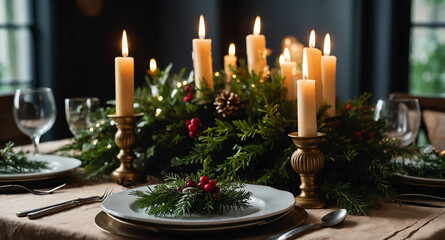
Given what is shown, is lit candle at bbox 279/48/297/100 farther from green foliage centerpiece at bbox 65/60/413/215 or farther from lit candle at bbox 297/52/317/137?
lit candle at bbox 297/52/317/137

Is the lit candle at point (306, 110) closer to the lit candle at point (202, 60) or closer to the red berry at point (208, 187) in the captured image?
the red berry at point (208, 187)

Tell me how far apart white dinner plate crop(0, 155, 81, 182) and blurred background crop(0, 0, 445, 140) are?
7.89 feet

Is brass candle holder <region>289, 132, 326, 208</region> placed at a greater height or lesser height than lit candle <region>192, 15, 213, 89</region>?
lesser

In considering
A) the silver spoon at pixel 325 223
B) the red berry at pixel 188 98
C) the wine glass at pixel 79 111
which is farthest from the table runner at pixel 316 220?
the wine glass at pixel 79 111

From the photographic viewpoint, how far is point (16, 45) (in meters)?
3.68

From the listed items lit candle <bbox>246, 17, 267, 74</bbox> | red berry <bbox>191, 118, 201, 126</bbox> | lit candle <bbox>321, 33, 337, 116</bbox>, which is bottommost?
red berry <bbox>191, 118, 201, 126</bbox>

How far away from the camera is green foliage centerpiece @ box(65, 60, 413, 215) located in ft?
3.79

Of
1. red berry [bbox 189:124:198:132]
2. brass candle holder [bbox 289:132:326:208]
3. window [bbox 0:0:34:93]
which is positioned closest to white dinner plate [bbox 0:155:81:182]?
red berry [bbox 189:124:198:132]

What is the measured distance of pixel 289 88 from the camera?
53.0 inches

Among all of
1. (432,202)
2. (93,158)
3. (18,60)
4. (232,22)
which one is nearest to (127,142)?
(93,158)

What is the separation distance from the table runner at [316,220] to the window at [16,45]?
8.85 ft

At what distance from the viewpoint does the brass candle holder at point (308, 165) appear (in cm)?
104

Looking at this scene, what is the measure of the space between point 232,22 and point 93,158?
304cm

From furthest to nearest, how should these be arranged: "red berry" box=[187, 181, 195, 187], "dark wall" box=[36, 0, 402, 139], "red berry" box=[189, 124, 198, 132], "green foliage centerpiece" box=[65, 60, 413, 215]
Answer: "dark wall" box=[36, 0, 402, 139] → "red berry" box=[189, 124, 198, 132] → "green foliage centerpiece" box=[65, 60, 413, 215] → "red berry" box=[187, 181, 195, 187]
